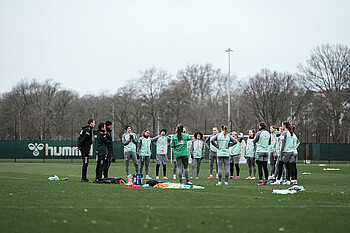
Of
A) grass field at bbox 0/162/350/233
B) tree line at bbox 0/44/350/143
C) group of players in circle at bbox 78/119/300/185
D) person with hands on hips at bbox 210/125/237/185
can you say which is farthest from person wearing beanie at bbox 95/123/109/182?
tree line at bbox 0/44/350/143

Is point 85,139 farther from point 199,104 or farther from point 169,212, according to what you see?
point 199,104

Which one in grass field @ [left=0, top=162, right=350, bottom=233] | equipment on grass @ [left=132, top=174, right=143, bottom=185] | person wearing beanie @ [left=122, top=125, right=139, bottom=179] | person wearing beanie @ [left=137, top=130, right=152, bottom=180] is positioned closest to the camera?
grass field @ [left=0, top=162, right=350, bottom=233]

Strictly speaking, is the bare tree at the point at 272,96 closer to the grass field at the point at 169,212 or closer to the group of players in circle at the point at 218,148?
the group of players in circle at the point at 218,148

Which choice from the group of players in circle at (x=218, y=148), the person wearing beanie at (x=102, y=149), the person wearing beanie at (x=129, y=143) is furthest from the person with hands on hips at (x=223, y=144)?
the person wearing beanie at (x=129, y=143)

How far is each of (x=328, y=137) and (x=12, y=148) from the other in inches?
1328

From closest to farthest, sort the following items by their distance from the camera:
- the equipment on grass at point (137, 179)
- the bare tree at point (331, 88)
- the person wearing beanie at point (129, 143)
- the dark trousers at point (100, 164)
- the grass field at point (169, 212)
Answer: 1. the grass field at point (169, 212)
2. the equipment on grass at point (137, 179)
3. the dark trousers at point (100, 164)
4. the person wearing beanie at point (129, 143)
5. the bare tree at point (331, 88)

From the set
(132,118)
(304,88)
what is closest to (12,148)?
(132,118)

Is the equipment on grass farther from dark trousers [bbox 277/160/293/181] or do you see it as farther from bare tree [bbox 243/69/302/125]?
bare tree [bbox 243/69/302/125]

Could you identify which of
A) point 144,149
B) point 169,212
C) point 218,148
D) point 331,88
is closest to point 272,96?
point 331,88

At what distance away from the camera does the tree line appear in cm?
5381

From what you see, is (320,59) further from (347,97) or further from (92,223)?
(92,223)

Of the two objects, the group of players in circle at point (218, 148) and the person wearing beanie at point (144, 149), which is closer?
the group of players in circle at point (218, 148)

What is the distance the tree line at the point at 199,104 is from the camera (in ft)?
177

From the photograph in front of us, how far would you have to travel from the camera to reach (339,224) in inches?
308
